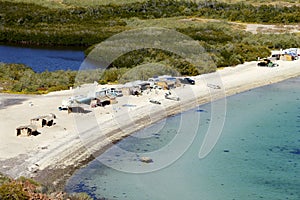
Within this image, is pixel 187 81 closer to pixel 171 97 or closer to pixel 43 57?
pixel 171 97

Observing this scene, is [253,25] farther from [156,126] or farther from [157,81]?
[156,126]

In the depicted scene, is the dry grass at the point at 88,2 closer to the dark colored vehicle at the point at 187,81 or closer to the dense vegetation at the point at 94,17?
the dense vegetation at the point at 94,17

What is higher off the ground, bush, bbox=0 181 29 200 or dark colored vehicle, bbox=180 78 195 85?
bush, bbox=0 181 29 200

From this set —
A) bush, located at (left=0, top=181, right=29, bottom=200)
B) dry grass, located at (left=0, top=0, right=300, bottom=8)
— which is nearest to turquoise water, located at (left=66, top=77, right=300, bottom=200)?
bush, located at (left=0, top=181, right=29, bottom=200)

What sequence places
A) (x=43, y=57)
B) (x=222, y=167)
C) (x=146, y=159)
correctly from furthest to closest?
(x=43, y=57) < (x=146, y=159) < (x=222, y=167)

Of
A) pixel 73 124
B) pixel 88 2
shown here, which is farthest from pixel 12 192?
pixel 88 2

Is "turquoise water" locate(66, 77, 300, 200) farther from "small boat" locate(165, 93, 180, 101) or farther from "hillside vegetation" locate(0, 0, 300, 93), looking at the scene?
"hillside vegetation" locate(0, 0, 300, 93)


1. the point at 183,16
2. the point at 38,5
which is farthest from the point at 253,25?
the point at 38,5
